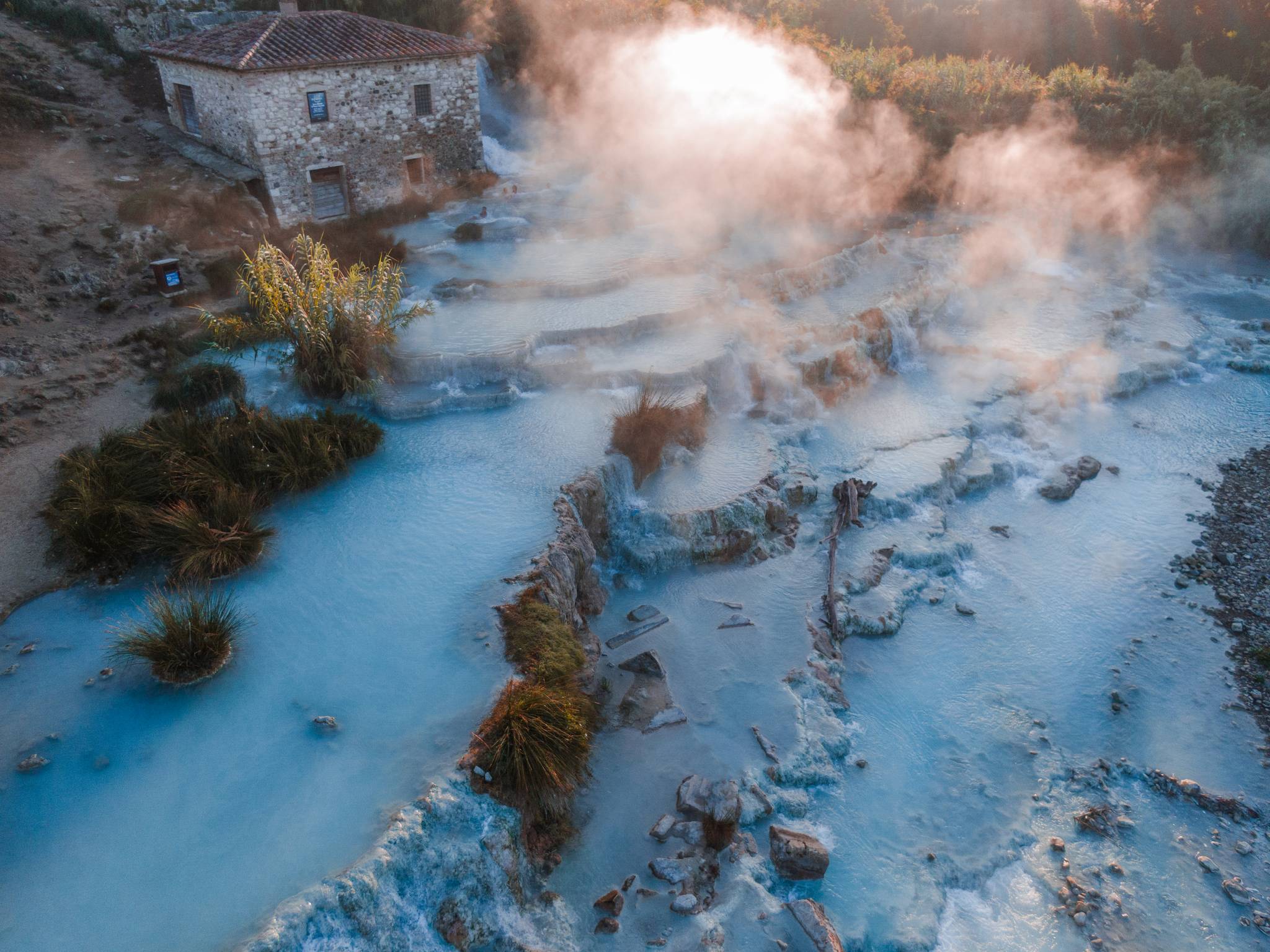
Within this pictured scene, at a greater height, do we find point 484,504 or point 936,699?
point 484,504

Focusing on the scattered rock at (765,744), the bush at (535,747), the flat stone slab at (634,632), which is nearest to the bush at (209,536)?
the bush at (535,747)

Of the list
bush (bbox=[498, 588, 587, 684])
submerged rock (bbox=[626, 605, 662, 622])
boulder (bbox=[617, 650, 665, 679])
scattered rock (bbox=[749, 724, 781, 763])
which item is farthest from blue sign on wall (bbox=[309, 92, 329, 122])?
scattered rock (bbox=[749, 724, 781, 763])

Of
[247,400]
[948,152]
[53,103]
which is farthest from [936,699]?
[53,103]

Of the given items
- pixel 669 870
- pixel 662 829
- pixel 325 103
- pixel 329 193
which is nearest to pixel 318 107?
pixel 325 103

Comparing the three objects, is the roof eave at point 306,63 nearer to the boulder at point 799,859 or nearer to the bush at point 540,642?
the bush at point 540,642

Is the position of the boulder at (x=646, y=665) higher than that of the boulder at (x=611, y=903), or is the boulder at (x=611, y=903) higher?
the boulder at (x=646, y=665)

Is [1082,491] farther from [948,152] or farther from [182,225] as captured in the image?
[182,225]
